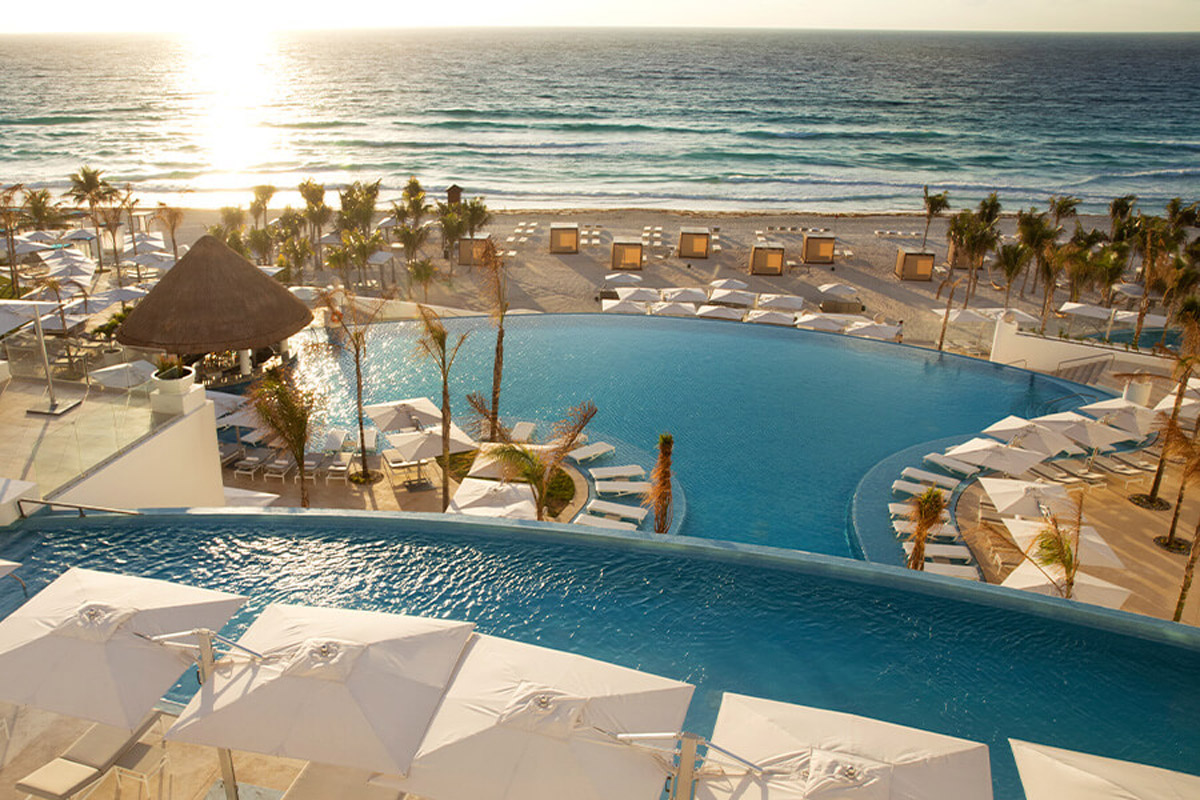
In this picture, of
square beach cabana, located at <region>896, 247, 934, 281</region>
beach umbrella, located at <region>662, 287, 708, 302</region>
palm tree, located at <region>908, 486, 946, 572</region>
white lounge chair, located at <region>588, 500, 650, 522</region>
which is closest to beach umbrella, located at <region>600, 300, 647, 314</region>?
beach umbrella, located at <region>662, 287, 708, 302</region>

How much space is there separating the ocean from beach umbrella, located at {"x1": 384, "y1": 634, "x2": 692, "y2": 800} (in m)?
44.8

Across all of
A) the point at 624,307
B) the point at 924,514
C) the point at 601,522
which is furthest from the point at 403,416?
the point at 624,307

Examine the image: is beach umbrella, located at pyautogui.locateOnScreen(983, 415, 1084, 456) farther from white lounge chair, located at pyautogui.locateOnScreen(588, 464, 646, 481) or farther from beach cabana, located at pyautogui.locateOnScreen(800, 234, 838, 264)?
beach cabana, located at pyautogui.locateOnScreen(800, 234, 838, 264)

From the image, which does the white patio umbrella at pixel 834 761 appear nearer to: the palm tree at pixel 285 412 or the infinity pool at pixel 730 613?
the infinity pool at pixel 730 613

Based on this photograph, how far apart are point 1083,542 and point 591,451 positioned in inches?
301

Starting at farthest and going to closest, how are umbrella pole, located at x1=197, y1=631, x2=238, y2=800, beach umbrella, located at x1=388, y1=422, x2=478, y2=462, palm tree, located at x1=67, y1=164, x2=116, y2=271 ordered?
palm tree, located at x1=67, y1=164, x2=116, y2=271, beach umbrella, located at x1=388, y1=422, x2=478, y2=462, umbrella pole, located at x1=197, y1=631, x2=238, y2=800

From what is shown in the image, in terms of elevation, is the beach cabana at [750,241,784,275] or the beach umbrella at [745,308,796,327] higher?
the beach cabana at [750,241,784,275]

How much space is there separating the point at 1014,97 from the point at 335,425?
107 meters

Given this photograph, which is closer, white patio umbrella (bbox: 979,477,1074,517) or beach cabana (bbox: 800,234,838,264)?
white patio umbrella (bbox: 979,477,1074,517)

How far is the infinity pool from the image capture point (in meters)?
8.12

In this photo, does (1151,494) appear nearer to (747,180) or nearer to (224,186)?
(747,180)

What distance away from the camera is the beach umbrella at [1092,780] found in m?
5.18

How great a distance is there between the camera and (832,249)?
3188 cm

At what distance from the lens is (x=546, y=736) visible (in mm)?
5340
